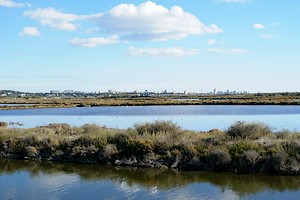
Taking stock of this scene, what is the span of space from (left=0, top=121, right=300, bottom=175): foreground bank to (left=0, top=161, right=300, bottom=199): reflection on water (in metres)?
0.70

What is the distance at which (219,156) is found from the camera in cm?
1722

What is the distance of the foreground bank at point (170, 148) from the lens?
1686 centimetres

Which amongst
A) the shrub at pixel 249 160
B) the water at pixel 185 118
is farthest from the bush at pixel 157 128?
the shrub at pixel 249 160

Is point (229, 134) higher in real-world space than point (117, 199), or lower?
higher

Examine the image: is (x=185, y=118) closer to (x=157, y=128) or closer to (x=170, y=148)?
(x=157, y=128)

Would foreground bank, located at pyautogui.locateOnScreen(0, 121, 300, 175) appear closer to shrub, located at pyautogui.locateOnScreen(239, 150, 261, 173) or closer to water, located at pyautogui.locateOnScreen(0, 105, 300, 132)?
shrub, located at pyautogui.locateOnScreen(239, 150, 261, 173)

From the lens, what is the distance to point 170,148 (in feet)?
62.1

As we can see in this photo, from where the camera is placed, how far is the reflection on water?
13688mm

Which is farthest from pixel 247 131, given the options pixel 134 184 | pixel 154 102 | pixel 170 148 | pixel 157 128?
pixel 154 102

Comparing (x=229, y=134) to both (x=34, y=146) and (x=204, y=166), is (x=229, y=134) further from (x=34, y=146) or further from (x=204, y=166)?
(x=34, y=146)

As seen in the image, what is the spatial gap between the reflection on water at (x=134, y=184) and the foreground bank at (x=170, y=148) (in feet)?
2.30

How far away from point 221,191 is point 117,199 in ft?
11.3

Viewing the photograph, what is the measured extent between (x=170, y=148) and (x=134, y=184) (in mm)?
3845

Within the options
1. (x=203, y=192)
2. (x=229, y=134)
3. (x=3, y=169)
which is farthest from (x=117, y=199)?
(x=229, y=134)
